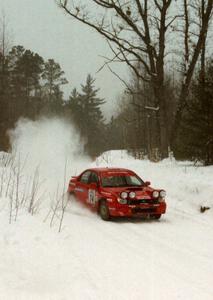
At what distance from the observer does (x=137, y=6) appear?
24.5 meters

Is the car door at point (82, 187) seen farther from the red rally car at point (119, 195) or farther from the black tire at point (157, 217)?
the black tire at point (157, 217)

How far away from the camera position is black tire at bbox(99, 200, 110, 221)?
1220 centimetres

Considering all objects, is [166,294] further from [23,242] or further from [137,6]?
[137,6]

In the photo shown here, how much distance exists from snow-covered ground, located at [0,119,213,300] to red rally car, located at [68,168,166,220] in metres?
0.34

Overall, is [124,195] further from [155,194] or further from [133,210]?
[155,194]

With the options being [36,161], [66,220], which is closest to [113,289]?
[66,220]

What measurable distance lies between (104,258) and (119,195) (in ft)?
15.0

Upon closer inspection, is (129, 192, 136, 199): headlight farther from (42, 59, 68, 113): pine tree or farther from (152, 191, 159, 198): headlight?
(42, 59, 68, 113): pine tree

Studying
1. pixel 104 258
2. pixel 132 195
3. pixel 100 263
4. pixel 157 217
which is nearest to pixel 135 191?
pixel 132 195

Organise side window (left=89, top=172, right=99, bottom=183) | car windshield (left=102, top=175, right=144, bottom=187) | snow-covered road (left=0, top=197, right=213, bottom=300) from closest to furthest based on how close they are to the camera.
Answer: snow-covered road (left=0, top=197, right=213, bottom=300), car windshield (left=102, top=175, right=144, bottom=187), side window (left=89, top=172, right=99, bottom=183)

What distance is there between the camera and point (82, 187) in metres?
14.3

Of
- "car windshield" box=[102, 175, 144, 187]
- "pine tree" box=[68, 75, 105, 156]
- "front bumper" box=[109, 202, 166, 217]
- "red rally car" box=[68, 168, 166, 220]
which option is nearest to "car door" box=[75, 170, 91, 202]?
"red rally car" box=[68, 168, 166, 220]

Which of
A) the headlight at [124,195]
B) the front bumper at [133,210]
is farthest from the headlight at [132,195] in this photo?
the front bumper at [133,210]

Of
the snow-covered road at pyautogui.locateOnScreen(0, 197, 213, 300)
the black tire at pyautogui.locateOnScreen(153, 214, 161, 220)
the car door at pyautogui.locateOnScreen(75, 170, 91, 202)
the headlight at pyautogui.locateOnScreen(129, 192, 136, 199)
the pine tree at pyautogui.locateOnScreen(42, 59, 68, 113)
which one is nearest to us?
the snow-covered road at pyautogui.locateOnScreen(0, 197, 213, 300)
